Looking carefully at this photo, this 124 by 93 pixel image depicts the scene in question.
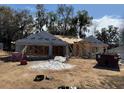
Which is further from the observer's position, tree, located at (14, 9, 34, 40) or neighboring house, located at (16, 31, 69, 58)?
tree, located at (14, 9, 34, 40)

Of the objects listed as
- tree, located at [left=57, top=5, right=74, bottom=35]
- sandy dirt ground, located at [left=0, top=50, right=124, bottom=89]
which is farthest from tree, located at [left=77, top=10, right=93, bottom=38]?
sandy dirt ground, located at [left=0, top=50, right=124, bottom=89]

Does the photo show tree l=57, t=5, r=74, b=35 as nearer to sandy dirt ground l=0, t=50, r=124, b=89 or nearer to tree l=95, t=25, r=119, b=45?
tree l=95, t=25, r=119, b=45

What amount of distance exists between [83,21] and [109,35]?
8533 mm

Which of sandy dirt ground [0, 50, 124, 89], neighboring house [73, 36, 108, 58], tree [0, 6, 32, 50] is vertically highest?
tree [0, 6, 32, 50]

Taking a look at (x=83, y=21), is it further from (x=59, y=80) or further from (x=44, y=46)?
(x=59, y=80)

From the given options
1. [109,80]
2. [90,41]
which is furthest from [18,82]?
[90,41]

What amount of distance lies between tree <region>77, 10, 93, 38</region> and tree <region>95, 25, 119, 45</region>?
12.9ft

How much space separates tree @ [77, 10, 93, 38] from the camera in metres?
57.1

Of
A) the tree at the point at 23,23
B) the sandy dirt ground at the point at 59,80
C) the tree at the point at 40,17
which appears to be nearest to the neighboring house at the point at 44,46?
the sandy dirt ground at the point at 59,80

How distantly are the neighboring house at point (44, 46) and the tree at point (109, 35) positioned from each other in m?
26.2

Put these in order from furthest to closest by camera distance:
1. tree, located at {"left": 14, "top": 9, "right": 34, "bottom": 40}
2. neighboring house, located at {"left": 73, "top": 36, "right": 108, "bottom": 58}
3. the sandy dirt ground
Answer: tree, located at {"left": 14, "top": 9, "right": 34, "bottom": 40}, neighboring house, located at {"left": 73, "top": 36, "right": 108, "bottom": 58}, the sandy dirt ground

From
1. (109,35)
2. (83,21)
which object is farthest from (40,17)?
(109,35)

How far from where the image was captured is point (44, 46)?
3672cm

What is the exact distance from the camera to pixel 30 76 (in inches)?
Result: 768
